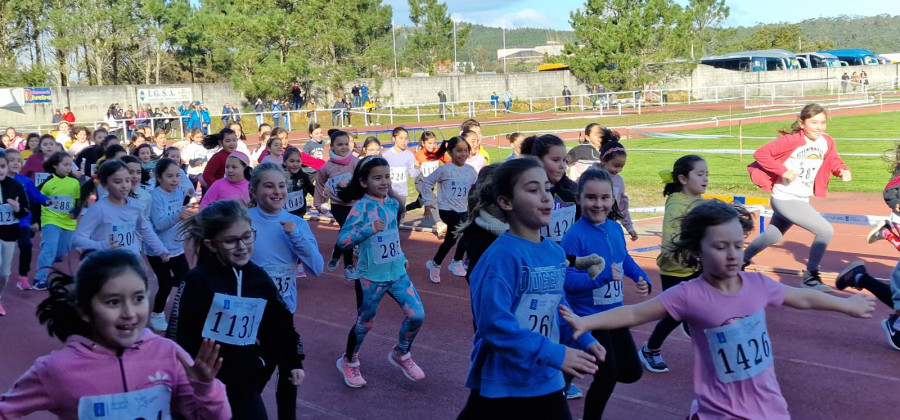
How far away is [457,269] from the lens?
1118 centimetres

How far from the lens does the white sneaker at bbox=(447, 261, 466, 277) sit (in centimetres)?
1112

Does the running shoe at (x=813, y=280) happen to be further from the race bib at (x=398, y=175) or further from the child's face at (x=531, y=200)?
the child's face at (x=531, y=200)

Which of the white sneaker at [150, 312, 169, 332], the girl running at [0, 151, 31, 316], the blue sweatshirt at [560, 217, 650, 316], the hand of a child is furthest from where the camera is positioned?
the girl running at [0, 151, 31, 316]

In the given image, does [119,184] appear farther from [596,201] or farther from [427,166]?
[427,166]

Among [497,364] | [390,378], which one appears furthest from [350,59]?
[497,364]

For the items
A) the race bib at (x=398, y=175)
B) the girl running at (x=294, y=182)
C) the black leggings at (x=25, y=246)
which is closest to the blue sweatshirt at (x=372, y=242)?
the girl running at (x=294, y=182)

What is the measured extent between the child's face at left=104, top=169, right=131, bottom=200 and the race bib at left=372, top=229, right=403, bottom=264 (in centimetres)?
260

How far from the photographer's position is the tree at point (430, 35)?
83312 mm

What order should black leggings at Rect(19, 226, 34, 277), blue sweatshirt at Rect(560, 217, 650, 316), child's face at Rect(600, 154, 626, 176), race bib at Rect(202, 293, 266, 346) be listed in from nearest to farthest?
race bib at Rect(202, 293, 266, 346)
blue sweatshirt at Rect(560, 217, 650, 316)
child's face at Rect(600, 154, 626, 176)
black leggings at Rect(19, 226, 34, 277)

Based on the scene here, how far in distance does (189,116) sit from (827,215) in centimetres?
2965

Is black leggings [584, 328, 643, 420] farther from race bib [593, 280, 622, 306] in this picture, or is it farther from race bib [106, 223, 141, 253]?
race bib [106, 223, 141, 253]

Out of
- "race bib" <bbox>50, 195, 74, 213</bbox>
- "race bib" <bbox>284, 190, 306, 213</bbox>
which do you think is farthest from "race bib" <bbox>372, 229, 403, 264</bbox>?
"race bib" <bbox>50, 195, 74, 213</bbox>

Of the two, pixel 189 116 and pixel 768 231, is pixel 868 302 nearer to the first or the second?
pixel 768 231

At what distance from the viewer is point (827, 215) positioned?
1143cm
